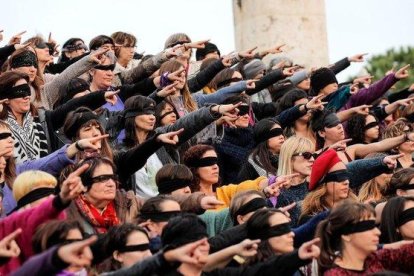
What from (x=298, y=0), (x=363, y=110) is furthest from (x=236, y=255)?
(x=298, y=0)

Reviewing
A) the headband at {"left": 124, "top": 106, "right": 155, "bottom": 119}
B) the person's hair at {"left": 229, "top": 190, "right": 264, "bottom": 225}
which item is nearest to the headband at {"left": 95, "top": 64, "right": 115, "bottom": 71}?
the headband at {"left": 124, "top": 106, "right": 155, "bottom": 119}

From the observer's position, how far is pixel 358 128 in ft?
60.0

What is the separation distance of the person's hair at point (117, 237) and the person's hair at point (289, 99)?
261 inches

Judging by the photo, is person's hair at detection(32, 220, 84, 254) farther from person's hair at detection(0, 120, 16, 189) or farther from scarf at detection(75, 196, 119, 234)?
person's hair at detection(0, 120, 16, 189)

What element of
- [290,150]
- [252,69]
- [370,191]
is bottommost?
[370,191]

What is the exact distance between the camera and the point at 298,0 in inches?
952

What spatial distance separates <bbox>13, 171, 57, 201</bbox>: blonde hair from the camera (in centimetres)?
1260

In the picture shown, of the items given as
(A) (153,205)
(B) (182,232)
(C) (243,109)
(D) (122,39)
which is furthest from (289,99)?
(B) (182,232)

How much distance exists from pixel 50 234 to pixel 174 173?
2.86 metres

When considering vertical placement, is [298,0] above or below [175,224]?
below

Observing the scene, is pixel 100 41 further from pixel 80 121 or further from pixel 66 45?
pixel 80 121

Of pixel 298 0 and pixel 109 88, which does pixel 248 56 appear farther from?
pixel 298 0

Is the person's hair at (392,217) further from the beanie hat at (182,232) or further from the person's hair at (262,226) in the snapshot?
the beanie hat at (182,232)

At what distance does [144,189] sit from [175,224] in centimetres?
359
